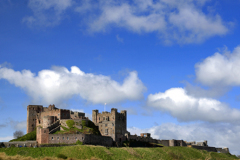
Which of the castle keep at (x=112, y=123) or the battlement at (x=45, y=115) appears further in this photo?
the castle keep at (x=112, y=123)

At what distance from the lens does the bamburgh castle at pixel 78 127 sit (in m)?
105

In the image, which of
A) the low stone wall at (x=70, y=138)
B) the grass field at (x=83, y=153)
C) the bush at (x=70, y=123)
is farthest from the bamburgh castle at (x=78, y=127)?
the grass field at (x=83, y=153)

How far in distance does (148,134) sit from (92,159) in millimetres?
62897

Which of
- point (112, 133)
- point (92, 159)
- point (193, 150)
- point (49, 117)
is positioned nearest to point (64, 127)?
point (49, 117)

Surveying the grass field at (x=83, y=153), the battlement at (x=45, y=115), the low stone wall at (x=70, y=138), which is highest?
the battlement at (x=45, y=115)

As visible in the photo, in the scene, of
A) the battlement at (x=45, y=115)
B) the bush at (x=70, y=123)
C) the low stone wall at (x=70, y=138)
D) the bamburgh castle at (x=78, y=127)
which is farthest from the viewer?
the battlement at (x=45, y=115)

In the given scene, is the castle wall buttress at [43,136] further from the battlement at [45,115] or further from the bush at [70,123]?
the battlement at [45,115]

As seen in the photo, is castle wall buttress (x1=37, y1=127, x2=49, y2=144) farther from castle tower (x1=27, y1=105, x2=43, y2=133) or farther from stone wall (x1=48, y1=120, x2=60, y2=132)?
castle tower (x1=27, y1=105, x2=43, y2=133)

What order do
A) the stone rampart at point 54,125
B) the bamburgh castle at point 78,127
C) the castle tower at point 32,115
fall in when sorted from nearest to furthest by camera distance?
the bamburgh castle at point 78,127
the stone rampart at point 54,125
the castle tower at point 32,115

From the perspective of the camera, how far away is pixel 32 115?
453ft

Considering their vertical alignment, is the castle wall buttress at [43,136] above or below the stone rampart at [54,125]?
below

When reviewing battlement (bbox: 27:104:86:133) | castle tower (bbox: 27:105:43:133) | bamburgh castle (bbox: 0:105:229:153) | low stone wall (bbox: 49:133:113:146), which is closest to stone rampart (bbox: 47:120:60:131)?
bamburgh castle (bbox: 0:105:229:153)

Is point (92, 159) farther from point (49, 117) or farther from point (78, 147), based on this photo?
point (49, 117)

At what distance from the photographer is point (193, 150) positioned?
13788 cm
